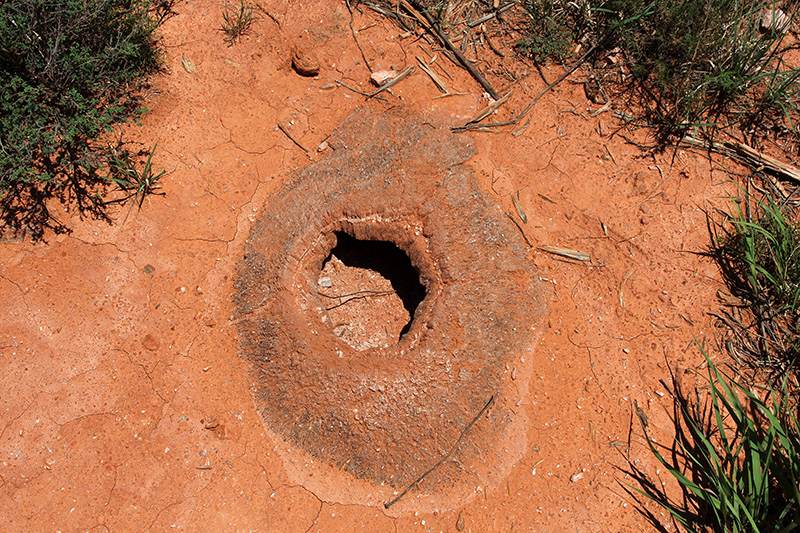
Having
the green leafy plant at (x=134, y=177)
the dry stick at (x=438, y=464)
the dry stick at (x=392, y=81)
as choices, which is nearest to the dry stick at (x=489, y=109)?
the dry stick at (x=392, y=81)

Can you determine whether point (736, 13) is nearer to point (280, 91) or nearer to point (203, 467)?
point (280, 91)

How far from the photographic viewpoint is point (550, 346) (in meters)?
3.34

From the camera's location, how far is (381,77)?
3852 mm

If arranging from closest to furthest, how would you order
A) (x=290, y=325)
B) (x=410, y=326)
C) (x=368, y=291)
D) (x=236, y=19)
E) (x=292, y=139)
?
(x=290, y=325), (x=410, y=326), (x=292, y=139), (x=368, y=291), (x=236, y=19)

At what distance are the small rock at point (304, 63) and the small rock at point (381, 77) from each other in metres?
0.48

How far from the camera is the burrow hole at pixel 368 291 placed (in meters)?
3.73

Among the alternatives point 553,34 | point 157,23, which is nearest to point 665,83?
point 553,34

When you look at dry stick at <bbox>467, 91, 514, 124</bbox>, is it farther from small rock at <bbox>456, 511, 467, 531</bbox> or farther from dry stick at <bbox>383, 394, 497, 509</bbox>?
small rock at <bbox>456, 511, 467, 531</bbox>

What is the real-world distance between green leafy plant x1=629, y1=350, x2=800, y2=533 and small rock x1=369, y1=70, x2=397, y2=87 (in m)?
3.11

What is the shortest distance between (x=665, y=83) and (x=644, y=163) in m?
0.71

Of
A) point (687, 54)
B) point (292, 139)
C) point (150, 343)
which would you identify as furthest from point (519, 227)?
point (150, 343)

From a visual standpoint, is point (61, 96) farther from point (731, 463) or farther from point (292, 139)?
point (731, 463)

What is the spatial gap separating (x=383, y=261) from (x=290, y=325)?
1063 mm

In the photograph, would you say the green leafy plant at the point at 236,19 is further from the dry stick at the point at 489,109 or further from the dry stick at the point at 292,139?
the dry stick at the point at 489,109
